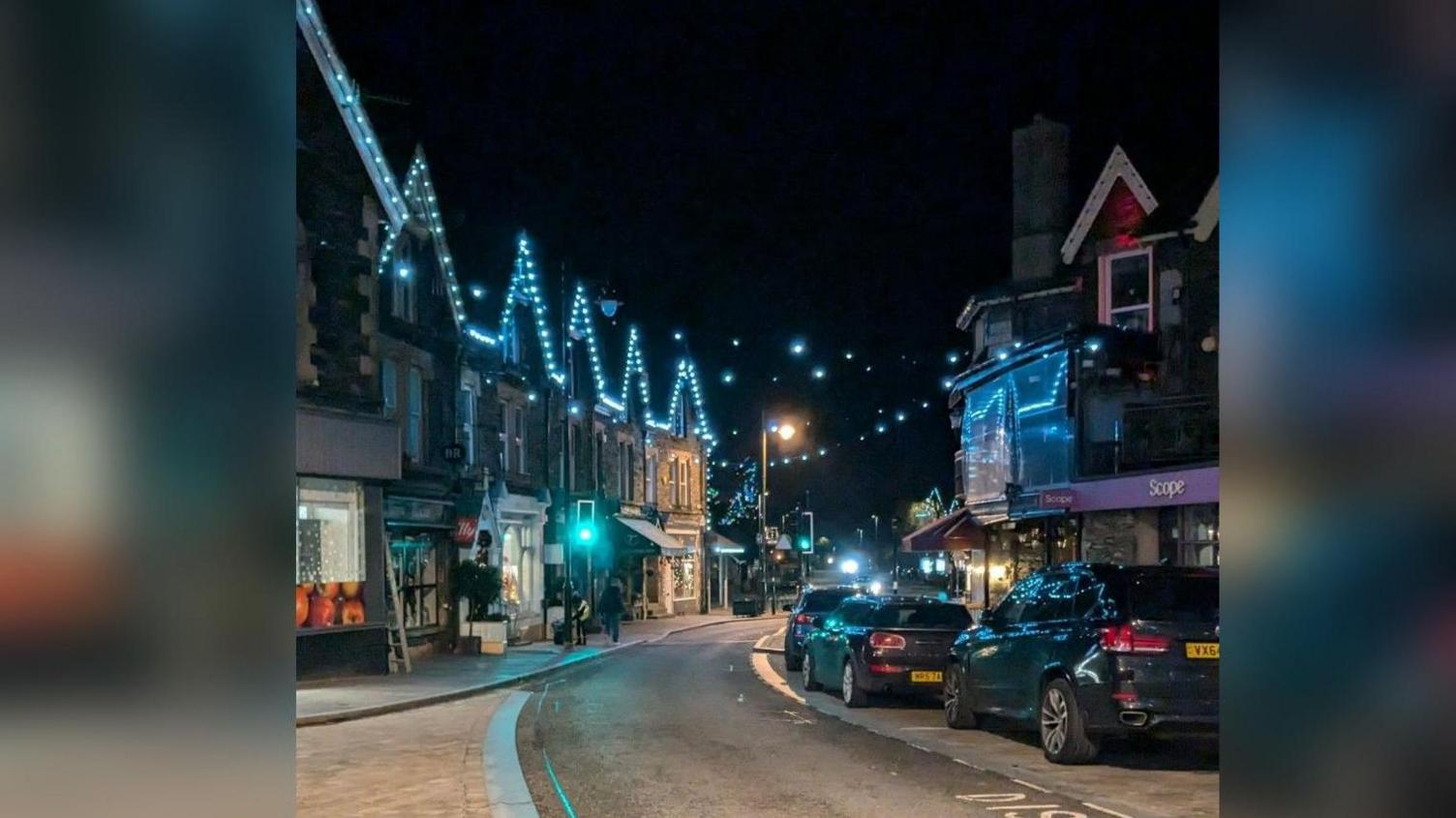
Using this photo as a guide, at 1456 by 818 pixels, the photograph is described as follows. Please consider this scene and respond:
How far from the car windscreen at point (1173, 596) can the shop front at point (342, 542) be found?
13659mm


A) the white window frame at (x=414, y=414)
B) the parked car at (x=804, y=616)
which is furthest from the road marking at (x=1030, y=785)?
the white window frame at (x=414, y=414)

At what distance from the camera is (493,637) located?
90.7 feet

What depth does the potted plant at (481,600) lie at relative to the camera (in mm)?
27297

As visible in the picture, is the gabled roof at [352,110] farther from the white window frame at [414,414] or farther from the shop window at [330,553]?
the shop window at [330,553]

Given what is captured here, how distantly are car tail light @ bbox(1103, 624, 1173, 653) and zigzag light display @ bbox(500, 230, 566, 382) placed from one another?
74.3 ft

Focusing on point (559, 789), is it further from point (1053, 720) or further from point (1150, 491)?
point (1150, 491)

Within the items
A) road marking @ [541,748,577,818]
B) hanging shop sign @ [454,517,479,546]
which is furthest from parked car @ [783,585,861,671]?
road marking @ [541,748,577,818]

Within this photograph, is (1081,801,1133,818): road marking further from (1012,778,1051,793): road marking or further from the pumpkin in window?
the pumpkin in window
